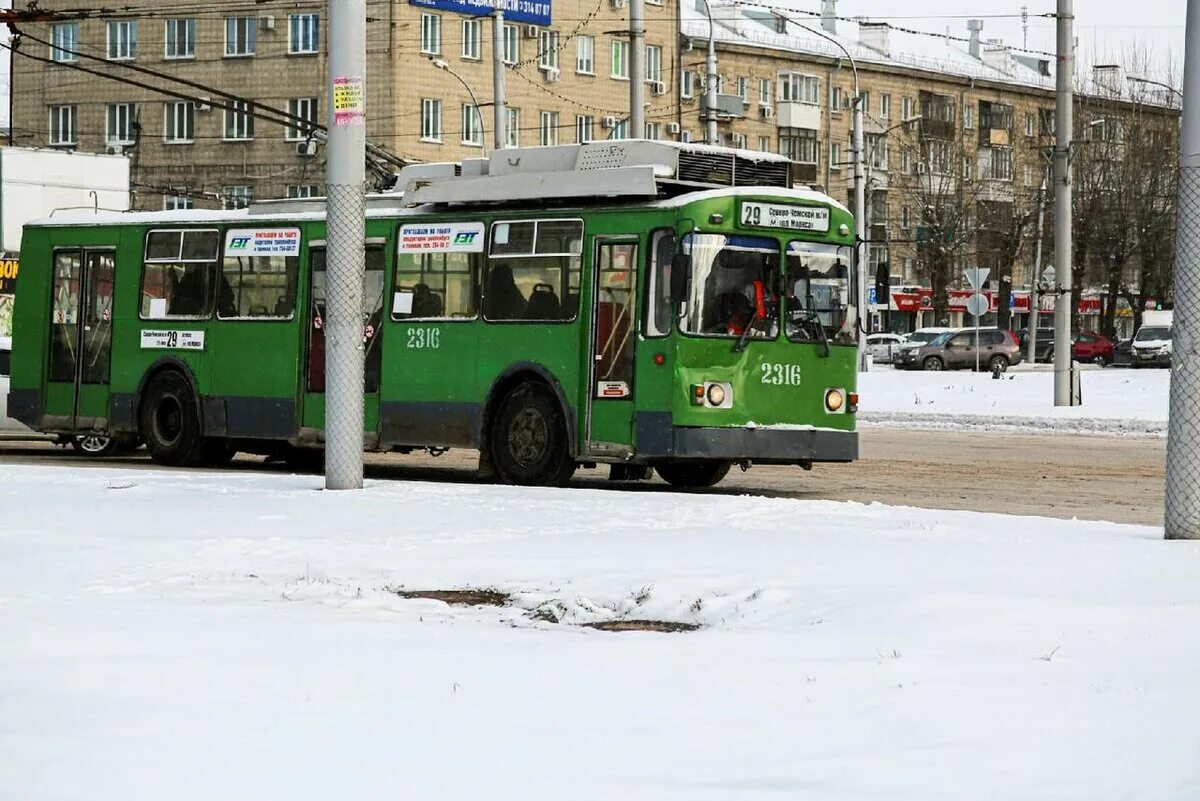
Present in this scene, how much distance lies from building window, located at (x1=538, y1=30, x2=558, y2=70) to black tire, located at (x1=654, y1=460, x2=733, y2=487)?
66694mm

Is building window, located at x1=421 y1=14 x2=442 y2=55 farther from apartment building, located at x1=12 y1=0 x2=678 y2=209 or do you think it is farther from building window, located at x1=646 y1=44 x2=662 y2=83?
building window, located at x1=646 y1=44 x2=662 y2=83

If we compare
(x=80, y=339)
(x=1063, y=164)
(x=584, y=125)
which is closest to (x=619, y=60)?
(x=584, y=125)

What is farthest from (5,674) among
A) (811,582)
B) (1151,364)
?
(1151,364)

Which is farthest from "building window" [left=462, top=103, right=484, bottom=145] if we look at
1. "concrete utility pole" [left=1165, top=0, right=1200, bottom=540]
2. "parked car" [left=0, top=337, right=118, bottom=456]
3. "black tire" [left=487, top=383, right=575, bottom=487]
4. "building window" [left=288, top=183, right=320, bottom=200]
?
"concrete utility pole" [left=1165, top=0, right=1200, bottom=540]

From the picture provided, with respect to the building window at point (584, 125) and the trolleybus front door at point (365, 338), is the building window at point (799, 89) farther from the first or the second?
the trolleybus front door at point (365, 338)

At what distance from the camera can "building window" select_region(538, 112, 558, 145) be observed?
87938mm

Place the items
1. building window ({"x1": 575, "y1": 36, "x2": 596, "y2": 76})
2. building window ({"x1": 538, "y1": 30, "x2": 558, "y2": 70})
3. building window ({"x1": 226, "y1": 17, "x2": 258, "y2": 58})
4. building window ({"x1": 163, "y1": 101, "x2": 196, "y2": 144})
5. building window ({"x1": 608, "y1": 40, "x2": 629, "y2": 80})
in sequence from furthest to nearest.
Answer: building window ({"x1": 608, "y1": 40, "x2": 629, "y2": 80})
building window ({"x1": 575, "y1": 36, "x2": 596, "y2": 76})
building window ({"x1": 538, "y1": 30, "x2": 558, "y2": 70})
building window ({"x1": 163, "y1": 101, "x2": 196, "y2": 144})
building window ({"x1": 226, "y1": 17, "x2": 258, "y2": 58})

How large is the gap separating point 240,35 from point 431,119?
7.97 m

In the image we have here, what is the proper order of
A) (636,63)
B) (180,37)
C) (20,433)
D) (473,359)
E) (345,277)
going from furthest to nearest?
1. (180,37)
2. (636,63)
3. (20,433)
4. (473,359)
5. (345,277)

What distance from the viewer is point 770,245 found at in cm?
1969

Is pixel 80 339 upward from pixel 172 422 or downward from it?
upward

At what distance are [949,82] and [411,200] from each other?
94.6 meters

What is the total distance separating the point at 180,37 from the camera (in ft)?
278

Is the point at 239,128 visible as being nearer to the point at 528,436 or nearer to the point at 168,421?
the point at 168,421
